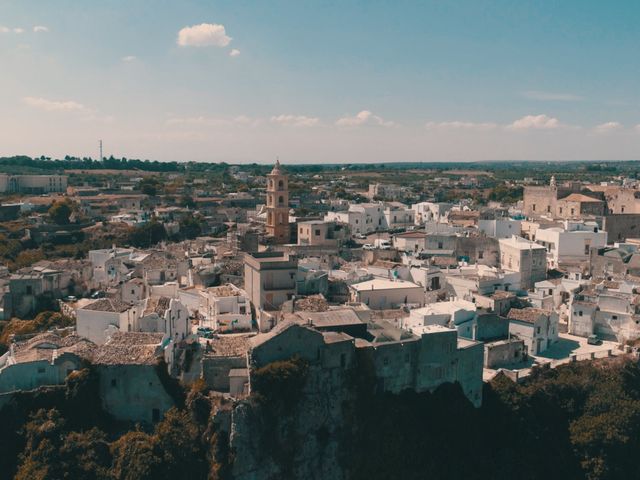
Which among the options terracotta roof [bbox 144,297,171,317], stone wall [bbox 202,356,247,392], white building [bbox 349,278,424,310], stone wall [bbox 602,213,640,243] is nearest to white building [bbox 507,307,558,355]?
white building [bbox 349,278,424,310]

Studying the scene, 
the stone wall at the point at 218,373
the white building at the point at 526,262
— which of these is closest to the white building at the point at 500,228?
the white building at the point at 526,262

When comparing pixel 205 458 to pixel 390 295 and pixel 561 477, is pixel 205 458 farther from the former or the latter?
pixel 561 477

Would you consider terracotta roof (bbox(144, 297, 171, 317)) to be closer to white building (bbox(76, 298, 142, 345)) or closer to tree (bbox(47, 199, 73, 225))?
white building (bbox(76, 298, 142, 345))

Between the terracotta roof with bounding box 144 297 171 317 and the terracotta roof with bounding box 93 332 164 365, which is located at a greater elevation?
the terracotta roof with bounding box 144 297 171 317

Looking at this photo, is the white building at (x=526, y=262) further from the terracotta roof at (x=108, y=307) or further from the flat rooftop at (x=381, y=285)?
the terracotta roof at (x=108, y=307)

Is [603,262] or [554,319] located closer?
[554,319]

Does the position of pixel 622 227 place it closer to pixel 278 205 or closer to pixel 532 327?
pixel 532 327

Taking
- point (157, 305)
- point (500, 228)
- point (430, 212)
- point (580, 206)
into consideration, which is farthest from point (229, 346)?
point (430, 212)

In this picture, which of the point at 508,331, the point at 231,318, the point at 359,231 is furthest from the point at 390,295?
the point at 359,231
